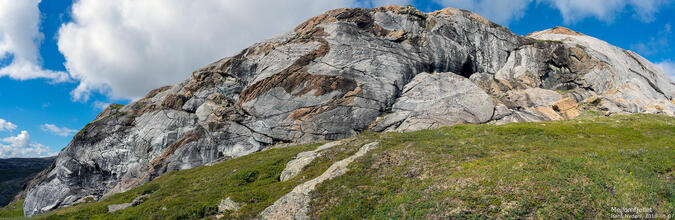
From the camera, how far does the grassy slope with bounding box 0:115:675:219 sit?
601 inches

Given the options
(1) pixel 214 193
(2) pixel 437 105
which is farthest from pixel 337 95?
(1) pixel 214 193

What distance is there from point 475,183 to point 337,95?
45.8 metres

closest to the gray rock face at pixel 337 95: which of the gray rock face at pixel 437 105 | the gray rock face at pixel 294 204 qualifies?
the gray rock face at pixel 437 105

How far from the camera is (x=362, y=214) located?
57.6 ft

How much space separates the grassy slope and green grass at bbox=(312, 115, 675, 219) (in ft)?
0.18

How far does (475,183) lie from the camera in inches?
695

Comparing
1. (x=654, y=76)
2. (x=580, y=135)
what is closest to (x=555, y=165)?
(x=580, y=135)

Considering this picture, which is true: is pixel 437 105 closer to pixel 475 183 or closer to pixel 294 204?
pixel 475 183

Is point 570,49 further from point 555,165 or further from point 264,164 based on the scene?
point 264,164

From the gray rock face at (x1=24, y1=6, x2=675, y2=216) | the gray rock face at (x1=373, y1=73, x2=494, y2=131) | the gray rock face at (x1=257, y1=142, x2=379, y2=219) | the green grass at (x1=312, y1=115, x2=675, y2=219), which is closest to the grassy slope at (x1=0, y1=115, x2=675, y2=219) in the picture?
the green grass at (x1=312, y1=115, x2=675, y2=219)

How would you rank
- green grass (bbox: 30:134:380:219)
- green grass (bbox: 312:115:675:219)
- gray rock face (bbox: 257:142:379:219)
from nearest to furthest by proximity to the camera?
1. green grass (bbox: 312:115:675:219)
2. gray rock face (bbox: 257:142:379:219)
3. green grass (bbox: 30:134:380:219)

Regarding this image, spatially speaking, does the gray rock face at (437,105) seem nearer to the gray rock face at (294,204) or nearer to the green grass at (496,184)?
the green grass at (496,184)

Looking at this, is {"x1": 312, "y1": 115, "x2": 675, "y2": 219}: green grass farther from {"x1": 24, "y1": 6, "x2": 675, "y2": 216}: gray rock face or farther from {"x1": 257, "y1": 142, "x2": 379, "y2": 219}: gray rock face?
{"x1": 24, "y1": 6, "x2": 675, "y2": 216}: gray rock face

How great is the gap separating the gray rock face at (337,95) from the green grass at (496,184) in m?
29.6
